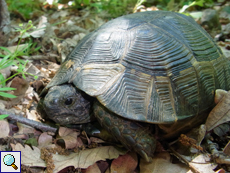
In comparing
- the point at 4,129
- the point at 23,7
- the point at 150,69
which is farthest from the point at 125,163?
the point at 23,7

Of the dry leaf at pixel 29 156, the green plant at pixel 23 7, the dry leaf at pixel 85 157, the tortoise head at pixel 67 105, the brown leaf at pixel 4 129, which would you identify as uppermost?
the green plant at pixel 23 7

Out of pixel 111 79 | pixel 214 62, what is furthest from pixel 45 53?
pixel 214 62

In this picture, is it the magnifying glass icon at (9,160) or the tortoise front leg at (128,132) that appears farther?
the tortoise front leg at (128,132)

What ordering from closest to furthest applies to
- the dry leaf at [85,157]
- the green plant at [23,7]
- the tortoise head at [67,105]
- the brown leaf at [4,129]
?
the dry leaf at [85,157], the brown leaf at [4,129], the tortoise head at [67,105], the green plant at [23,7]

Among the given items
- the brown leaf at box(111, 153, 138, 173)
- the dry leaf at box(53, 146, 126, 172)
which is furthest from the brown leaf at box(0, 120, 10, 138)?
the brown leaf at box(111, 153, 138, 173)

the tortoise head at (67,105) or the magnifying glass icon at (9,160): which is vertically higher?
the tortoise head at (67,105)

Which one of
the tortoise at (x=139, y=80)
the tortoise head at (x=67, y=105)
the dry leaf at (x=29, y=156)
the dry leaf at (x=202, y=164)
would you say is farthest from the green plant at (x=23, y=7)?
the dry leaf at (x=202, y=164)

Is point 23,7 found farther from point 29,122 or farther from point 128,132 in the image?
point 128,132

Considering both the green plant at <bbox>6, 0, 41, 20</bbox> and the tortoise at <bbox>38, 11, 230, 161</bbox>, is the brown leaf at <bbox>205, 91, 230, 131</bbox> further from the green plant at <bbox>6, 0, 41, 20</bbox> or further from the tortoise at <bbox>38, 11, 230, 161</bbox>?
the green plant at <bbox>6, 0, 41, 20</bbox>

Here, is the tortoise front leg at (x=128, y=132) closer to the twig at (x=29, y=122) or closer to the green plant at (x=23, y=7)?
the twig at (x=29, y=122)
